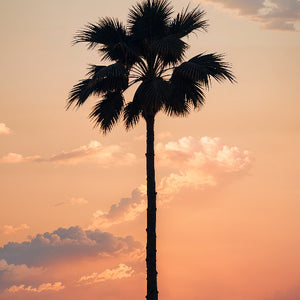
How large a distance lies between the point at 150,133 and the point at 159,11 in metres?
5.98

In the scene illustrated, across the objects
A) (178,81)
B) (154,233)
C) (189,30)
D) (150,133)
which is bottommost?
(154,233)

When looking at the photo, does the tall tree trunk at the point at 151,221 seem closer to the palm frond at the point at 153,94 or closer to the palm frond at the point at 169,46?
the palm frond at the point at 153,94

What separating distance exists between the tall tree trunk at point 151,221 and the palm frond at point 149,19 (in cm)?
409

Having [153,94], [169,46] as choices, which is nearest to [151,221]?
[153,94]

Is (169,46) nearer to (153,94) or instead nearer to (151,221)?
(153,94)

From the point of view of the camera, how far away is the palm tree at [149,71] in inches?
1249

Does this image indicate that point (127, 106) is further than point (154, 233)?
Yes

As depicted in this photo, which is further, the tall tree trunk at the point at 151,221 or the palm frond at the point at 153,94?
the palm frond at the point at 153,94

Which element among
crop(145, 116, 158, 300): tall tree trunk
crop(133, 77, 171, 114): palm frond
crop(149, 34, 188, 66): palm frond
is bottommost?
crop(145, 116, 158, 300): tall tree trunk

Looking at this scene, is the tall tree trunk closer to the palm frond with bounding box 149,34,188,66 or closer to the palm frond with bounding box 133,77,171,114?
the palm frond with bounding box 133,77,171,114

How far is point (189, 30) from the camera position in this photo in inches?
1324

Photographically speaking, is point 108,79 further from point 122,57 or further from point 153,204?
point 153,204

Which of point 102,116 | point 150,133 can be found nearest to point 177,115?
point 150,133

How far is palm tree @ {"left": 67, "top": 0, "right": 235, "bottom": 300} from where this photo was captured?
31.7m
